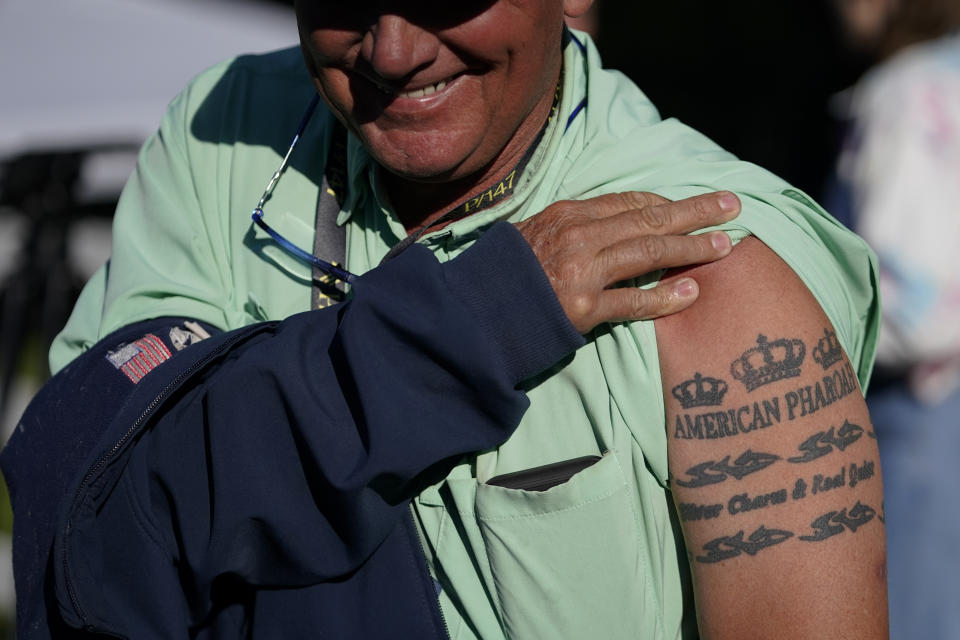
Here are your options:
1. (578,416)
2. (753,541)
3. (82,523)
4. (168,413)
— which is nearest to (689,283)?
(578,416)

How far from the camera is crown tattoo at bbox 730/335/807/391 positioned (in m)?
1.42

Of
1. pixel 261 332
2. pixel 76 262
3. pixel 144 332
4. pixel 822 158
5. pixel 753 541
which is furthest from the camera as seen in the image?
pixel 822 158

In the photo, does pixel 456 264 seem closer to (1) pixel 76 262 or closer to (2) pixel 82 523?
(2) pixel 82 523

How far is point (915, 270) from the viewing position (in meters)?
2.82

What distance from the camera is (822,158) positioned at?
19.9 ft

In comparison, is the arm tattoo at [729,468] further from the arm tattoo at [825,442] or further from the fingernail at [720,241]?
the fingernail at [720,241]

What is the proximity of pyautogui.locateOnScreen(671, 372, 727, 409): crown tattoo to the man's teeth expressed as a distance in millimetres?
543

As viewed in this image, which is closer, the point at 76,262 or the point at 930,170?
the point at 930,170

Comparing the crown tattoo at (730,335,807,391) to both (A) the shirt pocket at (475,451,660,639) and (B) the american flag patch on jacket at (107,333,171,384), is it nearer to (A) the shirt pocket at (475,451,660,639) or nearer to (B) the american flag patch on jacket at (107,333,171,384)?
(A) the shirt pocket at (475,451,660,639)

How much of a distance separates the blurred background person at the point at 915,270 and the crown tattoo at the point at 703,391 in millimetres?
1606

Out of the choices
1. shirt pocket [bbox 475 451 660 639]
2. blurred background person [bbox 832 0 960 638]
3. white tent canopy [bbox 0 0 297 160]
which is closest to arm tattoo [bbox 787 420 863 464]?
shirt pocket [bbox 475 451 660 639]

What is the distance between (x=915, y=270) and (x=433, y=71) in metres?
1.74

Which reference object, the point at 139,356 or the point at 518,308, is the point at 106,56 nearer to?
the point at 139,356

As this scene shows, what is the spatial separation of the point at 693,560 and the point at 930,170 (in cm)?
177
